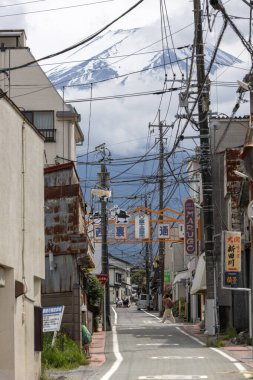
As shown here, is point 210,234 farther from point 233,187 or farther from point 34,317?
point 34,317

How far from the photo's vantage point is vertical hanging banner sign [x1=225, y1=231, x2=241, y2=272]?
35.3m

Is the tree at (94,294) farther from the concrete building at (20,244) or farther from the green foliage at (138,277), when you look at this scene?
the green foliage at (138,277)

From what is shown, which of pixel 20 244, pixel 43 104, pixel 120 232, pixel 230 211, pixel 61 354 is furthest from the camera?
pixel 120 232

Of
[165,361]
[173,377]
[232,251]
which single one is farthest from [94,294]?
[173,377]

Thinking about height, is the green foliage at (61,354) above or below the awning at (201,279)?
below

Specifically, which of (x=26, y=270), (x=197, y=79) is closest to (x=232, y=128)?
(x=197, y=79)

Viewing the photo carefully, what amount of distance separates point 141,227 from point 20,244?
1625 inches

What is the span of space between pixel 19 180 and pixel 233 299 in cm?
2584

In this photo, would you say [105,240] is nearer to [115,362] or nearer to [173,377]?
[115,362]

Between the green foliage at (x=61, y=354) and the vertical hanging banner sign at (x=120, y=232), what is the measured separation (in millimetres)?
35070

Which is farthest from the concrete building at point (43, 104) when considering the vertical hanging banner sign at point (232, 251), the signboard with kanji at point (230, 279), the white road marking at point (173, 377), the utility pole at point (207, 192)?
the white road marking at point (173, 377)

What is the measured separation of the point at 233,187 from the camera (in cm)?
4278

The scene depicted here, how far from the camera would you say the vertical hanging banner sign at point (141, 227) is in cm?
5916

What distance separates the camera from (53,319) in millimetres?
24672
